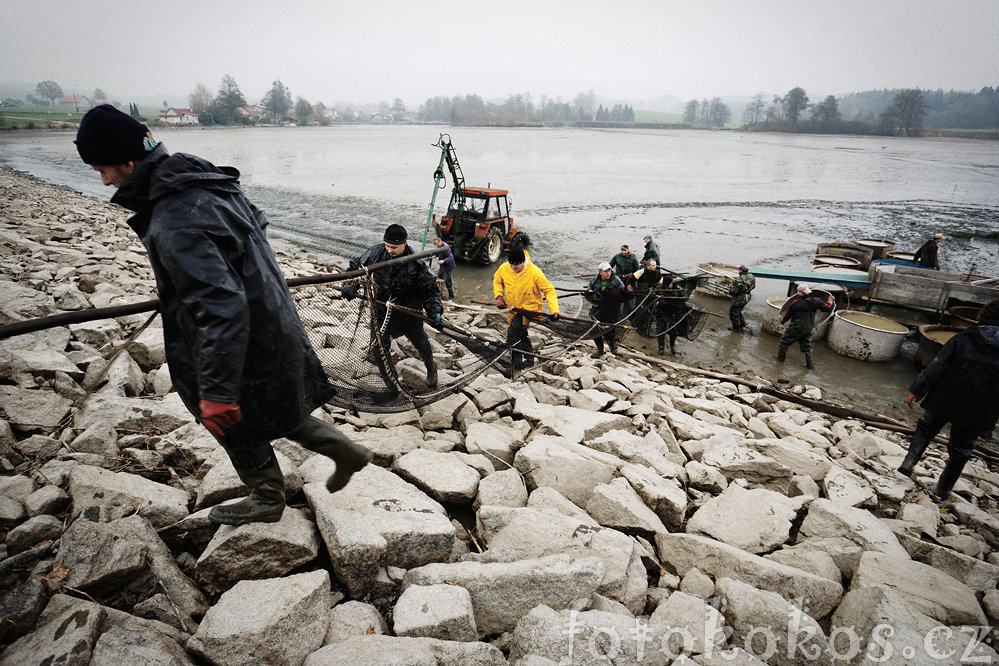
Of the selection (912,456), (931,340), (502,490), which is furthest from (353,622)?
(931,340)

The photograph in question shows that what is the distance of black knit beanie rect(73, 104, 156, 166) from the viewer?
1536mm

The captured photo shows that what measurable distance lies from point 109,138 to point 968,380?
234 inches

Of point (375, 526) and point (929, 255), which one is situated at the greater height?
point (929, 255)

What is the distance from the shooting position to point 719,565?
2.51 m

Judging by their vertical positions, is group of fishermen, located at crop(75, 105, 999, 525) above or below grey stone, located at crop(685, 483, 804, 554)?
above

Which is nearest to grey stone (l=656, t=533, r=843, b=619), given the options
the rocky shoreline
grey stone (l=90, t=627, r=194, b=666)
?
the rocky shoreline

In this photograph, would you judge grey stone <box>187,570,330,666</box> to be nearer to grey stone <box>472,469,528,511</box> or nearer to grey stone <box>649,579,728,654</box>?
grey stone <box>472,469,528,511</box>

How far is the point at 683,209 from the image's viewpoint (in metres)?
23.9

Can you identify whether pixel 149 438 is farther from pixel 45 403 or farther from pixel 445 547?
pixel 445 547

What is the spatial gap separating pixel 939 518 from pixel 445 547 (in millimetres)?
3850

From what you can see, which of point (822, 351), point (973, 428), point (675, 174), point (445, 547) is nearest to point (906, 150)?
point (675, 174)

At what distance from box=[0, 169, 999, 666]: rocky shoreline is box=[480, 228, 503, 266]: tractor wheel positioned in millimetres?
8923

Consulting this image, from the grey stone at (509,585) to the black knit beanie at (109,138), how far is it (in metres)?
1.97

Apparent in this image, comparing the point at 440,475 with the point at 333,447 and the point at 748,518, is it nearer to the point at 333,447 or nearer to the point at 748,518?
the point at 333,447
